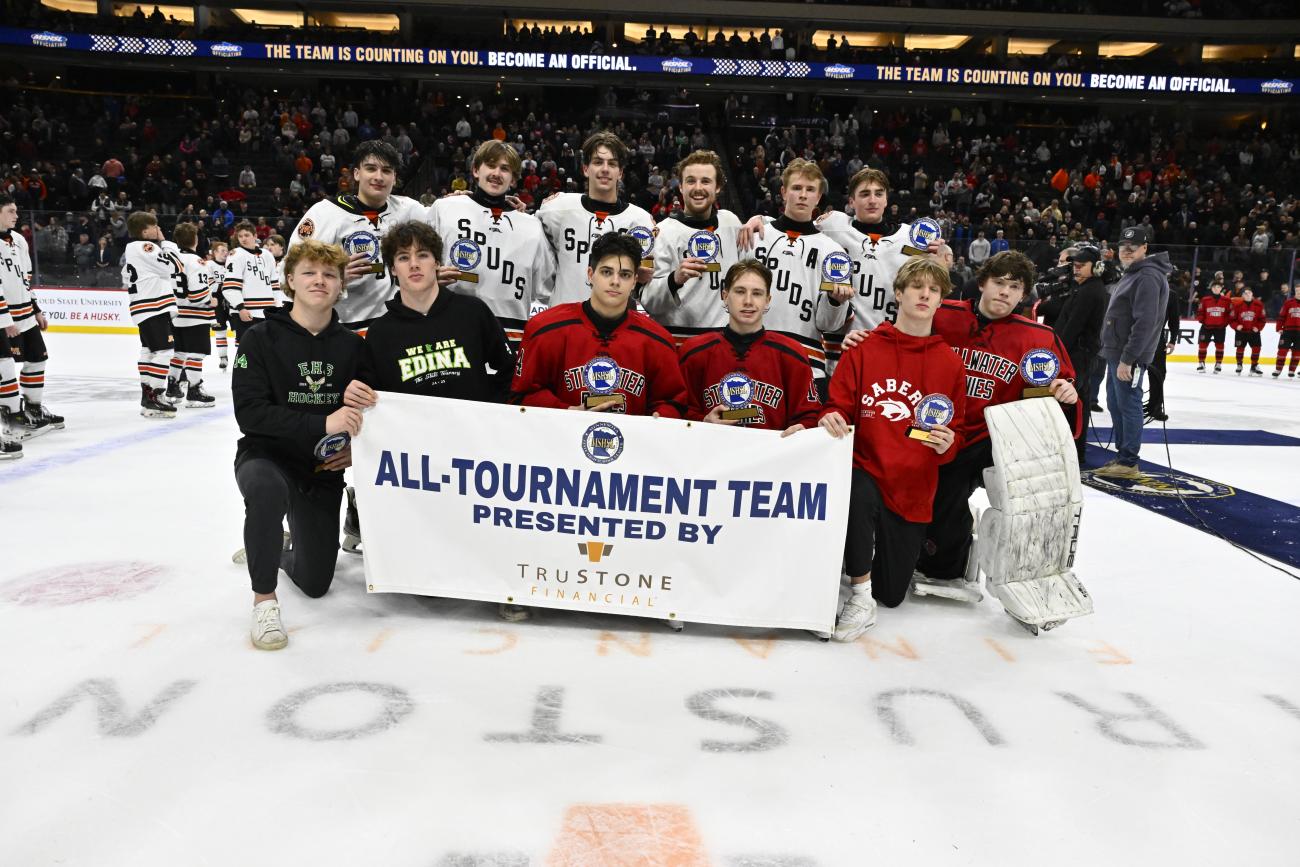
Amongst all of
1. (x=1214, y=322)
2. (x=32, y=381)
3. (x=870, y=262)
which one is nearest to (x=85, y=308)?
(x=32, y=381)

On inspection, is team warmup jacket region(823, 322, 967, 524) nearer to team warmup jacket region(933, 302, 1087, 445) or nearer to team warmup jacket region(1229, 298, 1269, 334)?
team warmup jacket region(933, 302, 1087, 445)

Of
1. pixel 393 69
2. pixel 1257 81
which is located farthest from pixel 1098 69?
pixel 393 69

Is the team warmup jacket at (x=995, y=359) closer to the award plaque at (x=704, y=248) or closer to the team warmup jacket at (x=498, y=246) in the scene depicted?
the award plaque at (x=704, y=248)

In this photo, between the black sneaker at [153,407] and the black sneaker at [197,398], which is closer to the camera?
the black sneaker at [153,407]

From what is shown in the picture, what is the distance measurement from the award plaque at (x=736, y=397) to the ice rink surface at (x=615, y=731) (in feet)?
1.85

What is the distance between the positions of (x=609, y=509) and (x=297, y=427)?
1.18 m

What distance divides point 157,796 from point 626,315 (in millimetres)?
2220

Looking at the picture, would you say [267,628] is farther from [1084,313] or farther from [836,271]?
[1084,313]

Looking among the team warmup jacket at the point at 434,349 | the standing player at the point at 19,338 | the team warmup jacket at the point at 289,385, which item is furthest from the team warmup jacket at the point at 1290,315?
the standing player at the point at 19,338

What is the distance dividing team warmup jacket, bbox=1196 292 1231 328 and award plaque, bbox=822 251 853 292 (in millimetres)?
13719

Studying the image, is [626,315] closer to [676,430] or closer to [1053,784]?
[676,430]

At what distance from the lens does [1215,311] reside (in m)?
14.5

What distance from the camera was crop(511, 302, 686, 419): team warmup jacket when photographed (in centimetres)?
342

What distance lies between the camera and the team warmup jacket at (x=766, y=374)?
354cm
